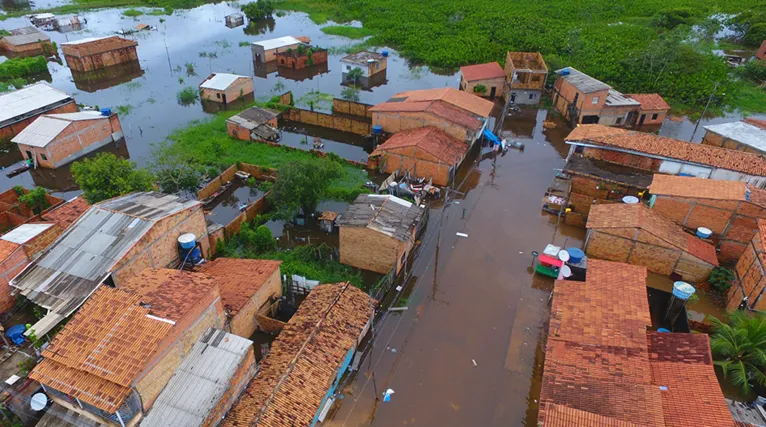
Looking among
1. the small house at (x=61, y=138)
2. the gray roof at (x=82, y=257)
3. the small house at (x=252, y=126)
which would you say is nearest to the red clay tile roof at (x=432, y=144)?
the small house at (x=252, y=126)

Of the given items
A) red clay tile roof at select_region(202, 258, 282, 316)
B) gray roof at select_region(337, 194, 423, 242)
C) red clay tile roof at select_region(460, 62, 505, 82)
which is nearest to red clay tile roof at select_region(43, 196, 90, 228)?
red clay tile roof at select_region(202, 258, 282, 316)

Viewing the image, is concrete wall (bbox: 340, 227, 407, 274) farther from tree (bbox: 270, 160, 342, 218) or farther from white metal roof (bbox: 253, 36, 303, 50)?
white metal roof (bbox: 253, 36, 303, 50)

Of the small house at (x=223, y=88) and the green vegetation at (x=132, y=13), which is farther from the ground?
the green vegetation at (x=132, y=13)

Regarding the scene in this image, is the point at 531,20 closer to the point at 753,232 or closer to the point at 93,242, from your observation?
the point at 753,232

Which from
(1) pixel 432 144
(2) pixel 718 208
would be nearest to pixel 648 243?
(2) pixel 718 208

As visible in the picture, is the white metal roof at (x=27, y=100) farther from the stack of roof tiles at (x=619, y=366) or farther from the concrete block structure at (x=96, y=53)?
the stack of roof tiles at (x=619, y=366)

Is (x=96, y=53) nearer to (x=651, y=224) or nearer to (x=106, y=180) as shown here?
(x=106, y=180)

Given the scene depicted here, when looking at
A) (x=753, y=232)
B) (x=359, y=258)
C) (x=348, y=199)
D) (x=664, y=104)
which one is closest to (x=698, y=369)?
(x=753, y=232)
